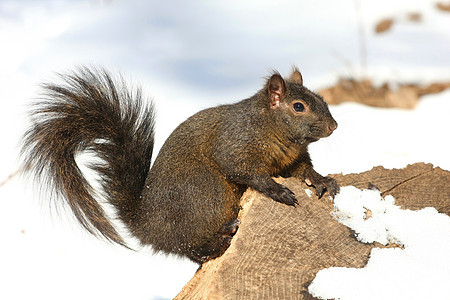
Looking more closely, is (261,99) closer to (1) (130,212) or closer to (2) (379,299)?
(1) (130,212)

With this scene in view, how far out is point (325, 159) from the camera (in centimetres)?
605

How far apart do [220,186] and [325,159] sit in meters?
2.65

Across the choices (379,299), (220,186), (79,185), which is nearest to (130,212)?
(79,185)

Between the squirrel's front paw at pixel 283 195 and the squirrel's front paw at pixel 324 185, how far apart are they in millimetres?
262

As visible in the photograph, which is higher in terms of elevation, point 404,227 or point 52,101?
point 52,101

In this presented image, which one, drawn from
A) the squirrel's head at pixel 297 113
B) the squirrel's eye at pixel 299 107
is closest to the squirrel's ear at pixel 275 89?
the squirrel's head at pixel 297 113

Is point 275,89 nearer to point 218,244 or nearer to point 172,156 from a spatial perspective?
point 172,156

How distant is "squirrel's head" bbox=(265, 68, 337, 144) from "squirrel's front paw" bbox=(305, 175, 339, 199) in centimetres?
29

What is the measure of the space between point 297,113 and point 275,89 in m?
0.23

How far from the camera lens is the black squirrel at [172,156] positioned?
363 centimetres

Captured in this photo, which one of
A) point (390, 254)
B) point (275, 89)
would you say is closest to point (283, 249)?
point (390, 254)

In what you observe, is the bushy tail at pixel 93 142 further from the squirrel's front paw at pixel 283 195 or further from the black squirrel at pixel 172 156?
the squirrel's front paw at pixel 283 195

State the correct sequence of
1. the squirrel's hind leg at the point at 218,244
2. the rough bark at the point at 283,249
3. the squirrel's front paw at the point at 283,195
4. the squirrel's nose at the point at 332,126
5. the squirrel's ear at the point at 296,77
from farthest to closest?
the squirrel's ear at the point at 296,77 < the squirrel's nose at the point at 332,126 < the squirrel's hind leg at the point at 218,244 < the squirrel's front paw at the point at 283,195 < the rough bark at the point at 283,249

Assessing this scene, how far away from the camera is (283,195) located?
341 centimetres
